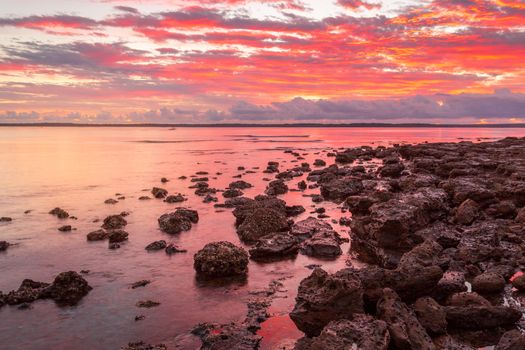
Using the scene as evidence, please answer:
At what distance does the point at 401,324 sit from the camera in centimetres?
1092

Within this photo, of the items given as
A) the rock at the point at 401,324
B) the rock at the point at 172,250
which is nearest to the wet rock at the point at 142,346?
the rock at the point at 401,324

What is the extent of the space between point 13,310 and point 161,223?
11786 mm

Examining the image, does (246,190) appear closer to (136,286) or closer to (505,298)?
(136,286)

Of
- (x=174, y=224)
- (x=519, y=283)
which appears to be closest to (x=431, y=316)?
(x=519, y=283)

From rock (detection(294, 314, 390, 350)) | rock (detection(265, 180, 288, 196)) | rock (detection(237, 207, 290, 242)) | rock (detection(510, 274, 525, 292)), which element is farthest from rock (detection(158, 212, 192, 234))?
rock (detection(510, 274, 525, 292))

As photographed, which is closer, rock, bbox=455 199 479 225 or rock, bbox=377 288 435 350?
rock, bbox=377 288 435 350

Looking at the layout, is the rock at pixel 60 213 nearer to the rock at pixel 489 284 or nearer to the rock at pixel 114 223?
the rock at pixel 114 223

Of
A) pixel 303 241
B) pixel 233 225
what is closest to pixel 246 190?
pixel 233 225

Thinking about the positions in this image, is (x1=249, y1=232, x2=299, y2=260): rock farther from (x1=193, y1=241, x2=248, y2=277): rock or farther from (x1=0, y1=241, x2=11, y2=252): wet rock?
(x1=0, y1=241, x2=11, y2=252): wet rock

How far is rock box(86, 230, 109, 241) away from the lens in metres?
23.3

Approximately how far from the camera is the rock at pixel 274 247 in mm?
20000

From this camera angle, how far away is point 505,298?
14.1 metres

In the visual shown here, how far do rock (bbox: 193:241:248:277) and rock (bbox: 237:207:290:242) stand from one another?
477cm

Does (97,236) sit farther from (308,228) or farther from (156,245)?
(308,228)
